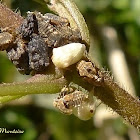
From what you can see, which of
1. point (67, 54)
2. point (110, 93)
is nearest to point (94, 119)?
point (110, 93)

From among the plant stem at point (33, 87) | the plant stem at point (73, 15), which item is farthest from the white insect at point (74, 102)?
the plant stem at point (73, 15)

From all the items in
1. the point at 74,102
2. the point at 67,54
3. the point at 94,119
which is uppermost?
the point at 67,54

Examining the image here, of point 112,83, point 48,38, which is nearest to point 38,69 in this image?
point 48,38

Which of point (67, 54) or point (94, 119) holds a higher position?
point (67, 54)

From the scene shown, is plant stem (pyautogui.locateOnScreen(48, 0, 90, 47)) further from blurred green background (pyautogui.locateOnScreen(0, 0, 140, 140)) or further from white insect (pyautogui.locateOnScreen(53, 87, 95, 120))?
blurred green background (pyautogui.locateOnScreen(0, 0, 140, 140))

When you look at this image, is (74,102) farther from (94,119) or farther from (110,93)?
(94,119)

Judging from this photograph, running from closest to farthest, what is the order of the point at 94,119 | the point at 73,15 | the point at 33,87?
the point at 33,87 < the point at 73,15 < the point at 94,119
